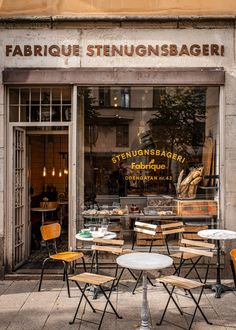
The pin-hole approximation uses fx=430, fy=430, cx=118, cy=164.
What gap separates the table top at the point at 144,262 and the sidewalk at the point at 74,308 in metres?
0.92

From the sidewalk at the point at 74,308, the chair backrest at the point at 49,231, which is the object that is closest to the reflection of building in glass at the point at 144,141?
the chair backrest at the point at 49,231

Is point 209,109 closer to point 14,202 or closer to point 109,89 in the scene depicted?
point 109,89

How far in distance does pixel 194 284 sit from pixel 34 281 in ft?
11.1

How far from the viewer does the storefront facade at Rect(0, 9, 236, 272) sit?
8.02m

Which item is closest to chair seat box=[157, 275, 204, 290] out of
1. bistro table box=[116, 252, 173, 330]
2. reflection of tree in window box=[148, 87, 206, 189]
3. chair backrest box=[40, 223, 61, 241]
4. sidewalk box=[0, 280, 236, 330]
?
bistro table box=[116, 252, 173, 330]

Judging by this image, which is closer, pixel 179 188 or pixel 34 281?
pixel 34 281

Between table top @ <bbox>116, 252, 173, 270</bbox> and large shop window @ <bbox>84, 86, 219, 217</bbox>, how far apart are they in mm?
2938

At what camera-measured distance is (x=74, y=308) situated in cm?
631

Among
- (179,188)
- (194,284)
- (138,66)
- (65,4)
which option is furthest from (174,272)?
(65,4)

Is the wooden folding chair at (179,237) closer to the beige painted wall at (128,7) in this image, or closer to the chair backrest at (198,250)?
the chair backrest at (198,250)

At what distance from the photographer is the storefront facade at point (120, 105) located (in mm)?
8023

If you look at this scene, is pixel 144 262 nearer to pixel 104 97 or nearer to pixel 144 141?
pixel 144 141

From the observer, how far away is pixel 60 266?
8.62 meters

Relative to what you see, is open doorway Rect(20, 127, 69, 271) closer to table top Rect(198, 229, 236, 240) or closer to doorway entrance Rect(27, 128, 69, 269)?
doorway entrance Rect(27, 128, 69, 269)
